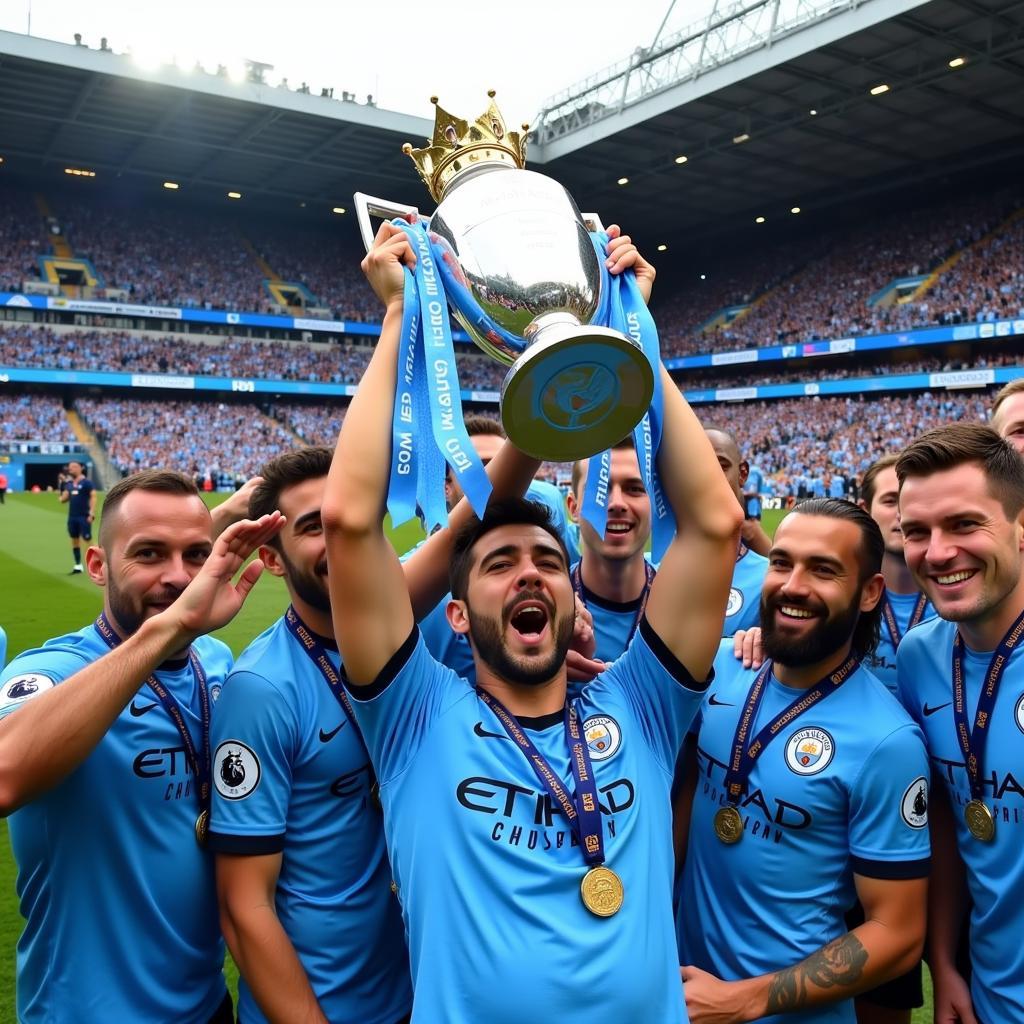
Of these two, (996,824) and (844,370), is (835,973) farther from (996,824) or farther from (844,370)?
(844,370)

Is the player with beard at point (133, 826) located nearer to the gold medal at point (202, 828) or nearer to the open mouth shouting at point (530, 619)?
the gold medal at point (202, 828)

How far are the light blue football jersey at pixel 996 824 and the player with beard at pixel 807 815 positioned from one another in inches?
5.8

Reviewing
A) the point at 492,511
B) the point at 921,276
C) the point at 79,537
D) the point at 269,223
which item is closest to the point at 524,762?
the point at 492,511

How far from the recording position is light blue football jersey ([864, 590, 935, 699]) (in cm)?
326

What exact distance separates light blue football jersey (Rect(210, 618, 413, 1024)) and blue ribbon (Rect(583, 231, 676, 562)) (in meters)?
0.83

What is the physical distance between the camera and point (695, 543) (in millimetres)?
2125

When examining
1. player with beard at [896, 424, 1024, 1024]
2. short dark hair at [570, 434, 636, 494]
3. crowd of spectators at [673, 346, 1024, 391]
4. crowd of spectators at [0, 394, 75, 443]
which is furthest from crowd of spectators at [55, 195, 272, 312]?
player with beard at [896, 424, 1024, 1024]

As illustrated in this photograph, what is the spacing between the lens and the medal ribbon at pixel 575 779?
1.91 meters

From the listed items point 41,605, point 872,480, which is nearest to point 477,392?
point 41,605

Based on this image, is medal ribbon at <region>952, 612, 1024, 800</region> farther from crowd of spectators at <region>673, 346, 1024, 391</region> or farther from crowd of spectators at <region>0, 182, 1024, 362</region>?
crowd of spectators at <region>0, 182, 1024, 362</region>

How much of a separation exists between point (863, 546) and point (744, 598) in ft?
3.61

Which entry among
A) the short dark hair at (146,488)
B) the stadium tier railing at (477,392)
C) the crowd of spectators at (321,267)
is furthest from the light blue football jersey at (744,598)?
the crowd of spectators at (321,267)

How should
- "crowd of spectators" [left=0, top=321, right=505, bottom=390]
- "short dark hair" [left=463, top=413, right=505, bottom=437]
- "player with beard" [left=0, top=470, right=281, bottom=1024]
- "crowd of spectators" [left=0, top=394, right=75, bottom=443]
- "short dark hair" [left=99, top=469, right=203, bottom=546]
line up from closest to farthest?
"player with beard" [left=0, top=470, right=281, bottom=1024], "short dark hair" [left=99, top=469, right=203, bottom=546], "short dark hair" [left=463, top=413, right=505, bottom=437], "crowd of spectators" [left=0, top=394, right=75, bottom=443], "crowd of spectators" [left=0, top=321, right=505, bottom=390]

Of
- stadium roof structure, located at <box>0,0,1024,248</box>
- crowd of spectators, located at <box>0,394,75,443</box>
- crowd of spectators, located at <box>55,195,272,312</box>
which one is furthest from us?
crowd of spectators, located at <box>55,195,272,312</box>
